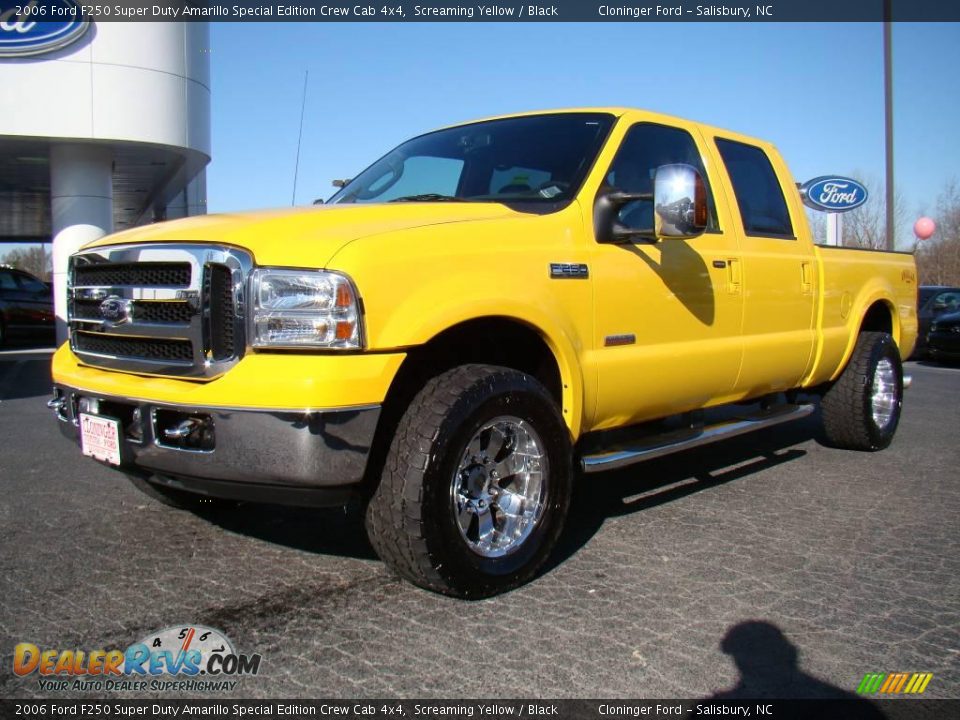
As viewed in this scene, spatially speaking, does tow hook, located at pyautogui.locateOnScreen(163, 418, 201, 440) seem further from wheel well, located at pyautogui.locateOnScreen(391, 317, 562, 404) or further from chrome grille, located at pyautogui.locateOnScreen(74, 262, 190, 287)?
wheel well, located at pyautogui.locateOnScreen(391, 317, 562, 404)

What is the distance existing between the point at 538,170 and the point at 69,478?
345cm

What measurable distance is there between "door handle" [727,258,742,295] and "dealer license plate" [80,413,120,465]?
10.2 feet

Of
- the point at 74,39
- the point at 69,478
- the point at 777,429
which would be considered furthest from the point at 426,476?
the point at 74,39

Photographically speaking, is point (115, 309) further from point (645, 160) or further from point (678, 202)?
point (645, 160)

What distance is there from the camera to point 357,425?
2.86m

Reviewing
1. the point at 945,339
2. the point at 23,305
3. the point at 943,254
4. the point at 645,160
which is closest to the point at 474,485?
the point at 645,160

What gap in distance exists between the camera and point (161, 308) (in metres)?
3.21

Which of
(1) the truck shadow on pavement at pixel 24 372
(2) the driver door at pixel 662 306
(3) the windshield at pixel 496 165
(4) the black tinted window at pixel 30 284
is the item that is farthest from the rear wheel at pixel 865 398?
(4) the black tinted window at pixel 30 284

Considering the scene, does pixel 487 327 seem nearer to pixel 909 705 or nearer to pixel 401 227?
pixel 401 227

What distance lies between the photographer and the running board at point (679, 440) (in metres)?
3.76

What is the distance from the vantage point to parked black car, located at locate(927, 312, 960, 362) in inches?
549

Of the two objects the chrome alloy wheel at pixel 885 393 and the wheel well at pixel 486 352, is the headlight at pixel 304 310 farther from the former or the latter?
the chrome alloy wheel at pixel 885 393

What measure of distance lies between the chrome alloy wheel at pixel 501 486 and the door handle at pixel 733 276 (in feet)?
5.78

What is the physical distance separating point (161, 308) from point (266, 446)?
79 cm
